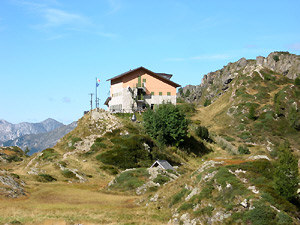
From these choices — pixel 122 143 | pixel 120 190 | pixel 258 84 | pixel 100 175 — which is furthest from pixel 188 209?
pixel 258 84

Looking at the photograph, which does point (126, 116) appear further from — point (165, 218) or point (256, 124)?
point (165, 218)

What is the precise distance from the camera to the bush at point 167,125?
279 ft

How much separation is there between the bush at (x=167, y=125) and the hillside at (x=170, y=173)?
1.11 ft

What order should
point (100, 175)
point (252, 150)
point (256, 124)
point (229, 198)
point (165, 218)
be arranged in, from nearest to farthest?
→ point (229, 198), point (165, 218), point (100, 175), point (252, 150), point (256, 124)

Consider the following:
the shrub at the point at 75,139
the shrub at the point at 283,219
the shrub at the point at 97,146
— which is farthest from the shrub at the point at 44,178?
the shrub at the point at 283,219

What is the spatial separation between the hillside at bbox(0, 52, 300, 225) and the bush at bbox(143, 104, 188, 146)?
1.11 ft

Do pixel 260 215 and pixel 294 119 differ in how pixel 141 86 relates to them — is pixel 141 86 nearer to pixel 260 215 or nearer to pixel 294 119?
pixel 294 119

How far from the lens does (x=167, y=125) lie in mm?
85938

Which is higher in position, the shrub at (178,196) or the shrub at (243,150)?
the shrub at (243,150)

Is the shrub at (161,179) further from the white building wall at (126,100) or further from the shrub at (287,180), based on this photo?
the white building wall at (126,100)

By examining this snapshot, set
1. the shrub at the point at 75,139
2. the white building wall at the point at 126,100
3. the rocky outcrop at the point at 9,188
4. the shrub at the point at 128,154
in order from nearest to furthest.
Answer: the rocky outcrop at the point at 9,188
the shrub at the point at 128,154
the shrub at the point at 75,139
the white building wall at the point at 126,100

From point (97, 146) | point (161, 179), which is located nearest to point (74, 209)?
point (161, 179)

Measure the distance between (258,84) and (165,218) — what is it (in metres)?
115

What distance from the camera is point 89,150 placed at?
74.6 meters
